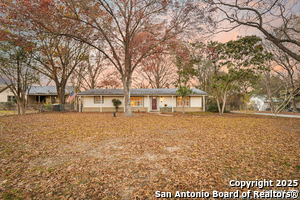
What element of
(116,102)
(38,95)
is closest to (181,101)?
(116,102)

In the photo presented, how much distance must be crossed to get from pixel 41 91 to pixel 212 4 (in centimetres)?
3351

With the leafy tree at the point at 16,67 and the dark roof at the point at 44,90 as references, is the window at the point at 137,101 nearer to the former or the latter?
the leafy tree at the point at 16,67

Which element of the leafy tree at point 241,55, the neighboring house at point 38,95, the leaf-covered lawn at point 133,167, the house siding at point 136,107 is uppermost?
the leafy tree at point 241,55

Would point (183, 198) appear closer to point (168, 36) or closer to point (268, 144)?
point (268, 144)

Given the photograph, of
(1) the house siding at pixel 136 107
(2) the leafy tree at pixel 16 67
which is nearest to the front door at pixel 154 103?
(1) the house siding at pixel 136 107

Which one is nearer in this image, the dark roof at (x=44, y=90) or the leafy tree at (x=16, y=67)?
the leafy tree at (x=16, y=67)

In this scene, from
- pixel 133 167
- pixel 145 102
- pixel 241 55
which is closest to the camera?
pixel 133 167

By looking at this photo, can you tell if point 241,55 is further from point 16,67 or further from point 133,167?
point 16,67

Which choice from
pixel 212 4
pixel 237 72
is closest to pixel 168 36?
pixel 212 4

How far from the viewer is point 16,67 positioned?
15.9 meters

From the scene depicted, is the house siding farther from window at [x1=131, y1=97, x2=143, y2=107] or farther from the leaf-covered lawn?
the leaf-covered lawn

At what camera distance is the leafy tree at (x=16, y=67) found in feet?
49.5

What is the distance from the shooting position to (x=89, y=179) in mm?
3248

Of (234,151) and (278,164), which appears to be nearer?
(278,164)
